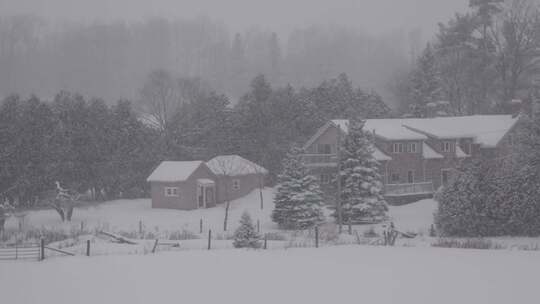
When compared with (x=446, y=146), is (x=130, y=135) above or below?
above

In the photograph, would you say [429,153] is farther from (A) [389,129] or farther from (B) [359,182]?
(B) [359,182]

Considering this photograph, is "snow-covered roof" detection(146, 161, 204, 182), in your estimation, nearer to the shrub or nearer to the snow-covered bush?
the shrub

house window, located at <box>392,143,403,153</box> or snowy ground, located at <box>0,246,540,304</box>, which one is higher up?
house window, located at <box>392,143,403,153</box>

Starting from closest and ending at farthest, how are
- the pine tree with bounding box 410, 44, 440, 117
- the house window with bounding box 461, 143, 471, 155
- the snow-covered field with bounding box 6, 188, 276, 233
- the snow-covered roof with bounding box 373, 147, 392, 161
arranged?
the snow-covered field with bounding box 6, 188, 276, 233, the snow-covered roof with bounding box 373, 147, 392, 161, the house window with bounding box 461, 143, 471, 155, the pine tree with bounding box 410, 44, 440, 117

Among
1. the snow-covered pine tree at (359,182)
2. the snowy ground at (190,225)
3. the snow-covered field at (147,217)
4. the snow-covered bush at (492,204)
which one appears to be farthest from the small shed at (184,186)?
the snow-covered bush at (492,204)

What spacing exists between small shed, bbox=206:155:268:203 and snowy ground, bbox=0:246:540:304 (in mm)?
23864

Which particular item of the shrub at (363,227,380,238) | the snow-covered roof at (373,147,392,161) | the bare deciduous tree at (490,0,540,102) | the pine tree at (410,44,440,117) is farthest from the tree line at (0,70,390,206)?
the shrub at (363,227,380,238)

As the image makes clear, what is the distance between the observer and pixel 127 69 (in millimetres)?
107250

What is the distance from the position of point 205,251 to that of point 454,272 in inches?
394

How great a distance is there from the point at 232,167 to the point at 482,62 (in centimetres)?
3212

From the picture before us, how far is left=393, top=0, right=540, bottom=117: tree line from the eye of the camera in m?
61.6

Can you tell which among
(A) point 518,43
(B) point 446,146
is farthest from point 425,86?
(B) point 446,146

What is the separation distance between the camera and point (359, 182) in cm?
3744

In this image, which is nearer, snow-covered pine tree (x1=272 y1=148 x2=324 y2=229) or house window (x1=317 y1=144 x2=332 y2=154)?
snow-covered pine tree (x1=272 y1=148 x2=324 y2=229)
